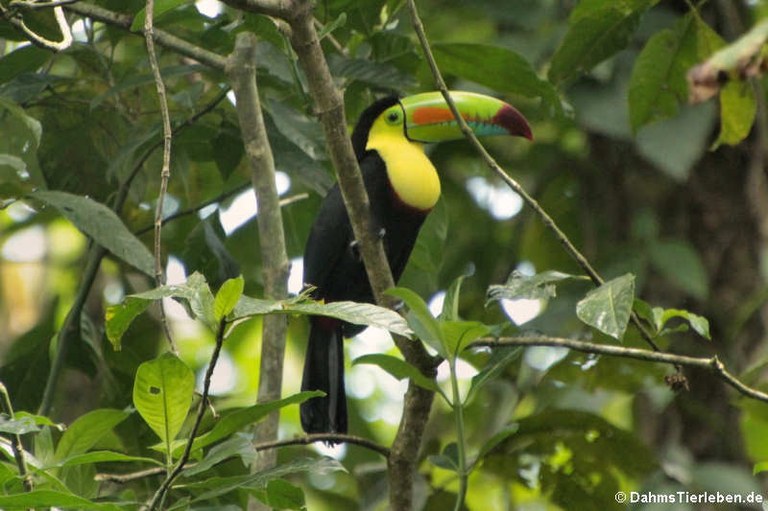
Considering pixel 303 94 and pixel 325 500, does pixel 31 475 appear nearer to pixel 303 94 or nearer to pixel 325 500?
pixel 303 94

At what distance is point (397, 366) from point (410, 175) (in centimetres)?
139

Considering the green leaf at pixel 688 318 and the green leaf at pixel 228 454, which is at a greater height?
the green leaf at pixel 688 318

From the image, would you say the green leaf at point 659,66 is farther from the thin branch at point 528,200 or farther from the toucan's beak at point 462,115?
the thin branch at point 528,200

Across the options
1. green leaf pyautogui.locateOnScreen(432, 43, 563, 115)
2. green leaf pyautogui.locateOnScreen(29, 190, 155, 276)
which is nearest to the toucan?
green leaf pyautogui.locateOnScreen(432, 43, 563, 115)

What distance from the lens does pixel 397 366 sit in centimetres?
213

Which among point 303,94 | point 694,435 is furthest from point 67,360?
point 694,435

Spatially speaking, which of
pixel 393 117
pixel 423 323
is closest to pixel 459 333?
pixel 423 323

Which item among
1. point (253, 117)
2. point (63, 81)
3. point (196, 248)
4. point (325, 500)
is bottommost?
point (325, 500)

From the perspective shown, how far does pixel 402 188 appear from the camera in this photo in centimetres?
344

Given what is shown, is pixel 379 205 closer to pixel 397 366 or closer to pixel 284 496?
pixel 397 366

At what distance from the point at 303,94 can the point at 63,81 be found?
66cm

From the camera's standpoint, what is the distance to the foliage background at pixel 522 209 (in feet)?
9.18

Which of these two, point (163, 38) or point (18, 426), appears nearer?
point (18, 426)

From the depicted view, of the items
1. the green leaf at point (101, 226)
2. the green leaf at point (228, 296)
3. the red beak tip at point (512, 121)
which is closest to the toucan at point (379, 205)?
the red beak tip at point (512, 121)
